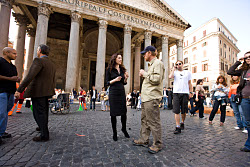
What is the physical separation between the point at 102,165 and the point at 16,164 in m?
1.18

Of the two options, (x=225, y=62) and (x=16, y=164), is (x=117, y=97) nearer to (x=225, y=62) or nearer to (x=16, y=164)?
(x=16, y=164)

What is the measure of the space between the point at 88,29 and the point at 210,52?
2819cm

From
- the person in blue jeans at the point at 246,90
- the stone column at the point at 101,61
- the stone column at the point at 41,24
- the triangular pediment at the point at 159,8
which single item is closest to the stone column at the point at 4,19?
the stone column at the point at 41,24

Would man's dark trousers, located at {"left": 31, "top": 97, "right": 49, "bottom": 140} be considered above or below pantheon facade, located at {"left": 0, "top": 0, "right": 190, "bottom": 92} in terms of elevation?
below

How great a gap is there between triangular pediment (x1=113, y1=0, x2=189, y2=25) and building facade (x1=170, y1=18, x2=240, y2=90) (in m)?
15.4

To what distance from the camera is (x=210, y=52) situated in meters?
32.2

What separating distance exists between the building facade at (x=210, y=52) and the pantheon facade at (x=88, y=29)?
14.9 m

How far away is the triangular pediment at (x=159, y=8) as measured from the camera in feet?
61.1

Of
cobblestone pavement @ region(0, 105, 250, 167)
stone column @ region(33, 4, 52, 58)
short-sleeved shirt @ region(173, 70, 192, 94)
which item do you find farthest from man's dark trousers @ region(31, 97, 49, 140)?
stone column @ region(33, 4, 52, 58)

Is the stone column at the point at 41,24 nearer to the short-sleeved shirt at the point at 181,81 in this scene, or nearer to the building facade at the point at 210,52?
the short-sleeved shirt at the point at 181,81

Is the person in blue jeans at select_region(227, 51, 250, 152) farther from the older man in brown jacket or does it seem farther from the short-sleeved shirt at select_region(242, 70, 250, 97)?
the older man in brown jacket

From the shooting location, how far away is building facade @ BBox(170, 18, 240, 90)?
31244 millimetres

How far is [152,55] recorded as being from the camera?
2699 millimetres

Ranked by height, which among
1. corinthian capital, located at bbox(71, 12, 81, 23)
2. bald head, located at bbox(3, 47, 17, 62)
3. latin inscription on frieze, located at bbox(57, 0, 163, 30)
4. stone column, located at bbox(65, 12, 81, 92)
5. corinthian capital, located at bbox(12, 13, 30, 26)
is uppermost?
latin inscription on frieze, located at bbox(57, 0, 163, 30)
